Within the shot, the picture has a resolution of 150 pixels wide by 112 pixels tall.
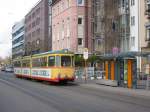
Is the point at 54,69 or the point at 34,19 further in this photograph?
the point at 34,19

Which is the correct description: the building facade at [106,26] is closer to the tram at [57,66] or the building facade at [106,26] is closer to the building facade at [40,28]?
the tram at [57,66]

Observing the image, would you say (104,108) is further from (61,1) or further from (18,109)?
(61,1)

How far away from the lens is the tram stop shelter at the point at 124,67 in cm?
3089

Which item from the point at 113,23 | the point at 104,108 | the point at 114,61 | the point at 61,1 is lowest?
the point at 104,108

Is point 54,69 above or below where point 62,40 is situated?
below

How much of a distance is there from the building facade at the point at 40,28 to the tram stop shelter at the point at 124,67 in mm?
54719

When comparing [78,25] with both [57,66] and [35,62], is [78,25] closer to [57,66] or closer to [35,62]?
[35,62]

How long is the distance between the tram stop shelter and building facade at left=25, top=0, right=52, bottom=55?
5472 cm

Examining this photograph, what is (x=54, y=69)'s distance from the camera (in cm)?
3666

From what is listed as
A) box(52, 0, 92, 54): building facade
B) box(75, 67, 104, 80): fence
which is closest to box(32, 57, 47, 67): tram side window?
box(75, 67, 104, 80): fence

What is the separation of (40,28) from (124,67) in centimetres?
7869

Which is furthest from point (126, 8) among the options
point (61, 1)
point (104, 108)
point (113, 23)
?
point (104, 108)

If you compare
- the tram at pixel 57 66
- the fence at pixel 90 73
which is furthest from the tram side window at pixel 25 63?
the tram at pixel 57 66

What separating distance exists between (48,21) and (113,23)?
4412 cm
